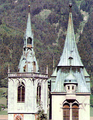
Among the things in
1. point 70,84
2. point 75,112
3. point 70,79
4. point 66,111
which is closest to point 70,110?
point 66,111

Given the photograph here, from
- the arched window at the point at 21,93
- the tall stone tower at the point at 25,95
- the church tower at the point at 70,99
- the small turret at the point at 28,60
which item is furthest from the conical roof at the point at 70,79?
the small turret at the point at 28,60

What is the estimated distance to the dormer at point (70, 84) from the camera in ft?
306

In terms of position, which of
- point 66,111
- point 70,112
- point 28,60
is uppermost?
point 28,60

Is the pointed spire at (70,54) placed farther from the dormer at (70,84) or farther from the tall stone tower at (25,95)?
the tall stone tower at (25,95)

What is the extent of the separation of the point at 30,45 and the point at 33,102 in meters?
10.8

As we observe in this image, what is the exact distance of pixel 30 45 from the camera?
10275 cm

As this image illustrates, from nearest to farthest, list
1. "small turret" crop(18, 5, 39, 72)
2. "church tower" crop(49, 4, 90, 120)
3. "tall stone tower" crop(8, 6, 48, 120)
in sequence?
"church tower" crop(49, 4, 90, 120) → "tall stone tower" crop(8, 6, 48, 120) → "small turret" crop(18, 5, 39, 72)

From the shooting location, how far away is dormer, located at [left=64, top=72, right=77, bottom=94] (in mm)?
93312

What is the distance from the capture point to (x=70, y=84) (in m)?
93.4

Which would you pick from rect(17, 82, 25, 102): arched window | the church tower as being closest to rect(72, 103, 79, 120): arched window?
the church tower

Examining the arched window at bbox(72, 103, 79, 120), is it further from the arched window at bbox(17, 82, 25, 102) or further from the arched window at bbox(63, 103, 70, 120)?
the arched window at bbox(17, 82, 25, 102)

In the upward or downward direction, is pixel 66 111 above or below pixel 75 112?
above

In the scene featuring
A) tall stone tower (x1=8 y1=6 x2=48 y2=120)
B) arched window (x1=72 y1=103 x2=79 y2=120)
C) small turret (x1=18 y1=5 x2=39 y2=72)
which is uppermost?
small turret (x1=18 y1=5 x2=39 y2=72)

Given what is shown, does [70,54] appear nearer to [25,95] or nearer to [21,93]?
[25,95]
